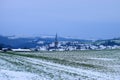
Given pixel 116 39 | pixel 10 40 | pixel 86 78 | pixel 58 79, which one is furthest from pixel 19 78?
pixel 10 40

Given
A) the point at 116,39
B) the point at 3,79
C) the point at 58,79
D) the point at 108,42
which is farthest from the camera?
the point at 116,39

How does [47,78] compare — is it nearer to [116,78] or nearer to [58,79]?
[58,79]

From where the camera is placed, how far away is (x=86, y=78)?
82.6ft

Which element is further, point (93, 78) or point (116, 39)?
point (116, 39)

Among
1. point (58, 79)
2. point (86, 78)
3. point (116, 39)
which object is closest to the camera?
point (58, 79)

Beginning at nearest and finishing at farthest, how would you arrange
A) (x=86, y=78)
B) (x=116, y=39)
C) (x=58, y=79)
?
1. (x=58, y=79)
2. (x=86, y=78)
3. (x=116, y=39)

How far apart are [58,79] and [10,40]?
159837mm

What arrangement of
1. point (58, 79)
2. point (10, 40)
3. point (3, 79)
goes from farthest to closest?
point (10, 40)
point (58, 79)
point (3, 79)

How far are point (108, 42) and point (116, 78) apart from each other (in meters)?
124

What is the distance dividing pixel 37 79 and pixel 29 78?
65cm

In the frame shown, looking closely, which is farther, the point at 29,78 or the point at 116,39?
the point at 116,39

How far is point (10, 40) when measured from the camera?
181 metres

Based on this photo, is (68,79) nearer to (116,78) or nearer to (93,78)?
(93,78)

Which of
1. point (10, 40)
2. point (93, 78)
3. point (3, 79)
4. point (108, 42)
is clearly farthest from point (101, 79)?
point (10, 40)
